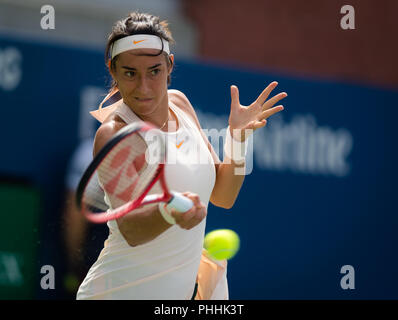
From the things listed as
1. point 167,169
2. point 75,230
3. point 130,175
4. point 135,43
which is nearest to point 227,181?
point 167,169

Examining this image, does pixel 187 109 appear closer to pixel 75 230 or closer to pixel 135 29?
pixel 135 29

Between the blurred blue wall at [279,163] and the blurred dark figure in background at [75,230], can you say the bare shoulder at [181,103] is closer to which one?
the blurred dark figure in background at [75,230]

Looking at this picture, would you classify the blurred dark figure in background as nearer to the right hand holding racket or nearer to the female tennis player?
the female tennis player

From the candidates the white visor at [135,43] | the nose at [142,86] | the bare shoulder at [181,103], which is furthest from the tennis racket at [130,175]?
the bare shoulder at [181,103]

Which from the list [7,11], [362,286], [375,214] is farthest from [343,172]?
[7,11]

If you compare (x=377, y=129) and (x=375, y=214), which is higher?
(x=377, y=129)

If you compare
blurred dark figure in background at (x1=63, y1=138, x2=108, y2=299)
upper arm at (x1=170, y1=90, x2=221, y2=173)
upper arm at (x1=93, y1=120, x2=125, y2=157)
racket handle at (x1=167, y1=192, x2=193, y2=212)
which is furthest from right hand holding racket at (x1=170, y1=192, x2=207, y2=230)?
blurred dark figure in background at (x1=63, y1=138, x2=108, y2=299)

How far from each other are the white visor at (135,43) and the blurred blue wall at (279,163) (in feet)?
7.78

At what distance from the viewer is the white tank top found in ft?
7.44

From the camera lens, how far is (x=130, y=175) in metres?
2.16

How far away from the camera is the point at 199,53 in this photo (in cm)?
824

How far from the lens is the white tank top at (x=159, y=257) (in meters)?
2.27
